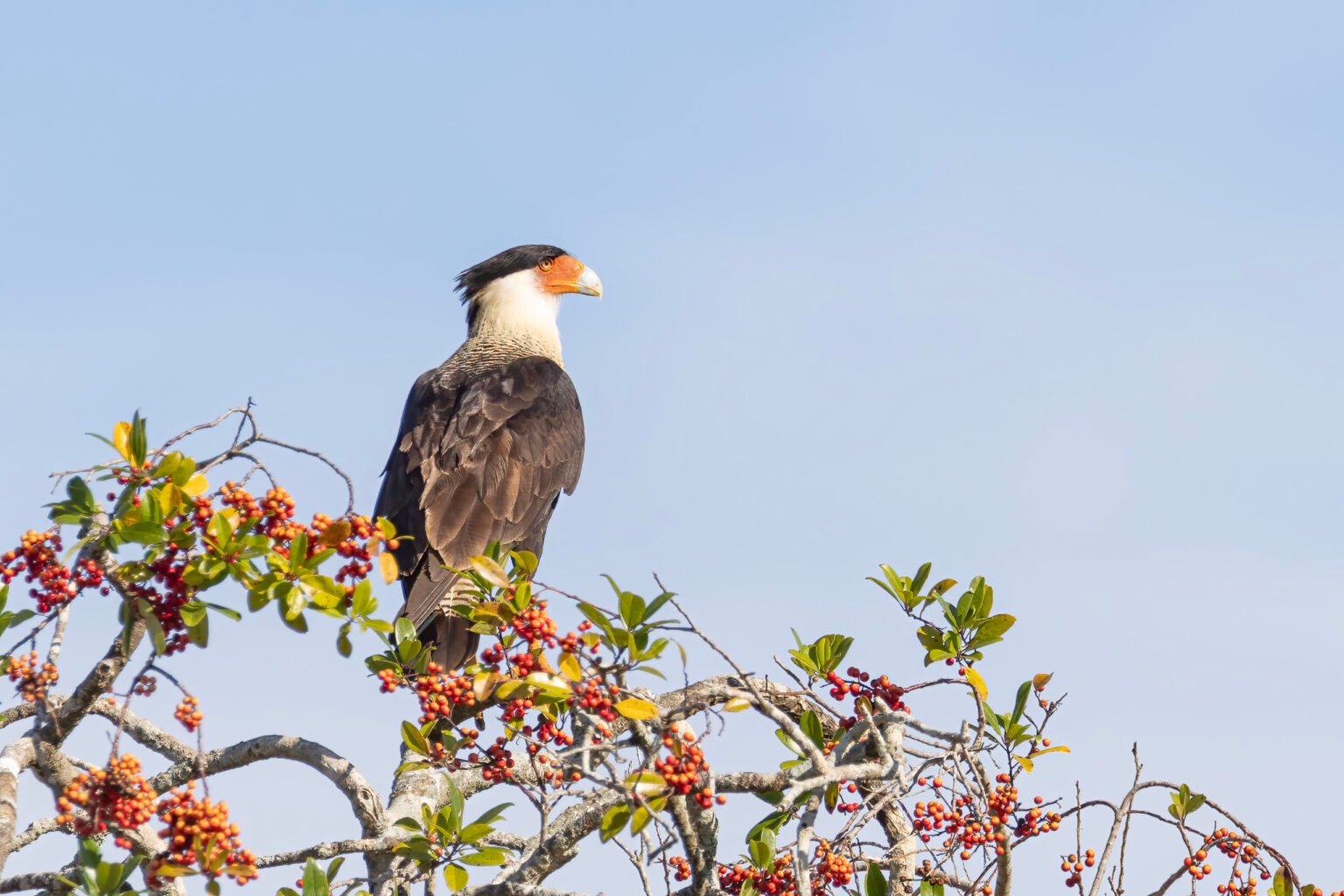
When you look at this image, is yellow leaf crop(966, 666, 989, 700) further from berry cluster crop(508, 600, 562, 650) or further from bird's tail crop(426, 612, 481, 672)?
bird's tail crop(426, 612, 481, 672)

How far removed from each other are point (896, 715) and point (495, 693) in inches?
33.8

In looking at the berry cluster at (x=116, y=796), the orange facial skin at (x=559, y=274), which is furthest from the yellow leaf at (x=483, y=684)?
the orange facial skin at (x=559, y=274)

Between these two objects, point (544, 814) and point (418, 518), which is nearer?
point (544, 814)

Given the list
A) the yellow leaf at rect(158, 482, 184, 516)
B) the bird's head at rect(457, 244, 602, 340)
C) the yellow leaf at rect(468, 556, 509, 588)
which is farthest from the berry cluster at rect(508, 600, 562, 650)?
the bird's head at rect(457, 244, 602, 340)

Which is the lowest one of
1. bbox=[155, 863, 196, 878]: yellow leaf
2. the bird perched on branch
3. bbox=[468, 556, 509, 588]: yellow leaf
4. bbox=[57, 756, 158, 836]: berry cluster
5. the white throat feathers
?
bbox=[155, 863, 196, 878]: yellow leaf

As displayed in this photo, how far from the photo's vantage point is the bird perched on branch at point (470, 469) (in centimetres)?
473

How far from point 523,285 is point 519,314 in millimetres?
216

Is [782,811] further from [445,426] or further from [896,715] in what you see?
[445,426]

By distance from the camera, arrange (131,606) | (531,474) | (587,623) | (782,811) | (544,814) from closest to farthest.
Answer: (131,606) → (587,623) → (544,814) → (782,811) → (531,474)

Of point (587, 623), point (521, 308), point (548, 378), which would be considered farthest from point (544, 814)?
point (521, 308)

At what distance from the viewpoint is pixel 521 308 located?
282 inches

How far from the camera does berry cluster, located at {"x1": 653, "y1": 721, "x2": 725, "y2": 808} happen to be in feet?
7.90

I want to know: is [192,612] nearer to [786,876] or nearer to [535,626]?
[535,626]

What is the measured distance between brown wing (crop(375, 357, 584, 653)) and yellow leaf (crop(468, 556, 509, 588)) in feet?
5.99
